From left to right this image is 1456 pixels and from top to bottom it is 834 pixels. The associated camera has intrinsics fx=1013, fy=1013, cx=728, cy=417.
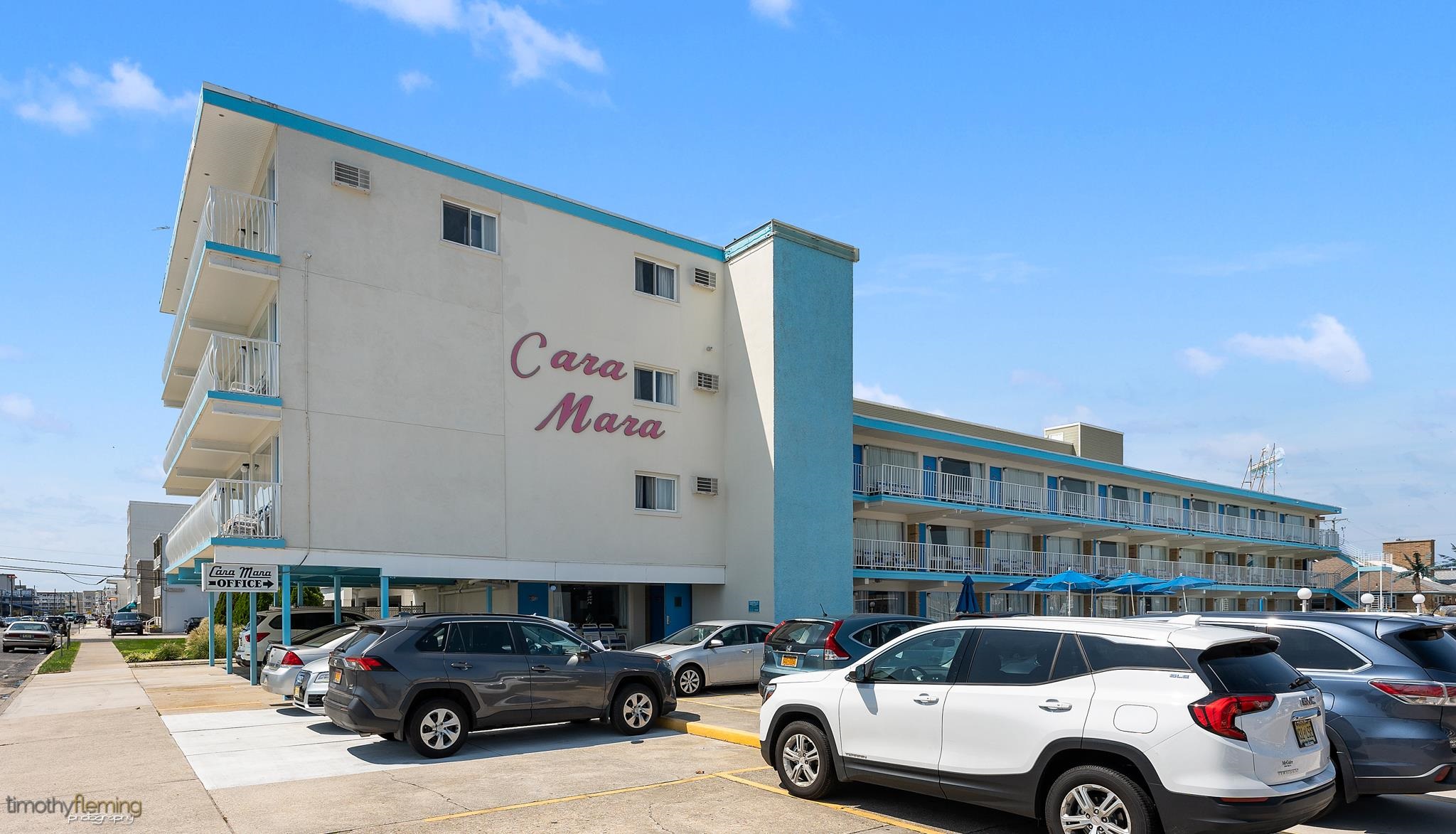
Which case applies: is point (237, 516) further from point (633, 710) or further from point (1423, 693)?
point (1423, 693)

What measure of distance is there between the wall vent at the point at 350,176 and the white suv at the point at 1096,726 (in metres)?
16.6

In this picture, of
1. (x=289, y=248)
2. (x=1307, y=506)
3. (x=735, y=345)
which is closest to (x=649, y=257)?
(x=735, y=345)

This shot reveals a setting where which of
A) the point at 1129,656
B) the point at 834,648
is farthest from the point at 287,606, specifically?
the point at 1129,656

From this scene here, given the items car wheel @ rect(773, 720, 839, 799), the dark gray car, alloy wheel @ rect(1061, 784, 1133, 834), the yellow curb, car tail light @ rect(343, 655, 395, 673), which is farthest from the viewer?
the yellow curb

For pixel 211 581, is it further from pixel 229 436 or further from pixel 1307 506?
pixel 1307 506

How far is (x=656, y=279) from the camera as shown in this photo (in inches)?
1044

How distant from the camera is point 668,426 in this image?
85.6 feet

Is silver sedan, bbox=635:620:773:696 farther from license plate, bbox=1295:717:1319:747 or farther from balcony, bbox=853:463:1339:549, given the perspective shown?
license plate, bbox=1295:717:1319:747

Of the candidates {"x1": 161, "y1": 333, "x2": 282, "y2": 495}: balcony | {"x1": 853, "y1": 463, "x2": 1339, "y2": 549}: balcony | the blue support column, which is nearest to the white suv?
the blue support column

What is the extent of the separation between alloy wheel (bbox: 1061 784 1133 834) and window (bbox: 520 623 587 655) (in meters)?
7.22

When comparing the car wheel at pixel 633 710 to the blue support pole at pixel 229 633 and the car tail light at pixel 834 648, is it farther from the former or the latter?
the blue support pole at pixel 229 633

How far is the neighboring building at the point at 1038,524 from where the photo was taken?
32031 mm

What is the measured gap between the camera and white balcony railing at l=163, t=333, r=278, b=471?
20.0m

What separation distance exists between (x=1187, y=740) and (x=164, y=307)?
3227 cm
